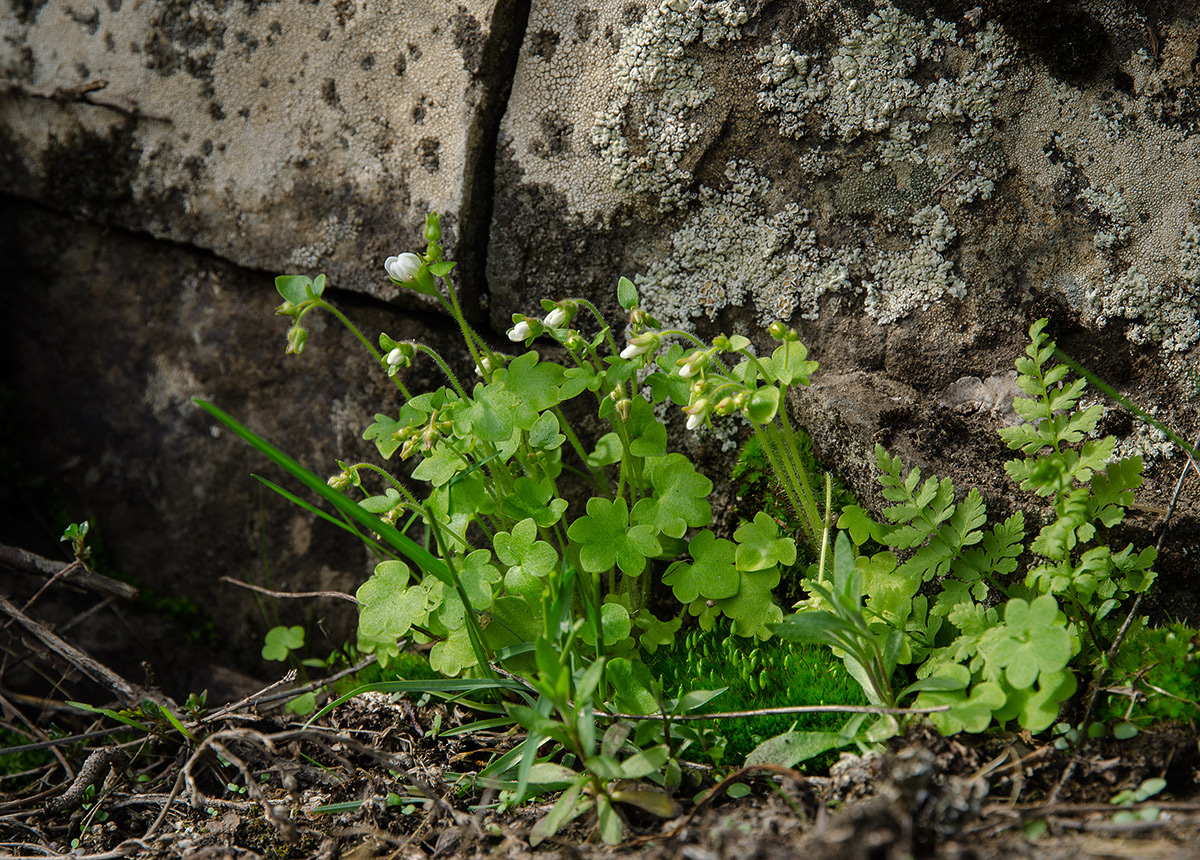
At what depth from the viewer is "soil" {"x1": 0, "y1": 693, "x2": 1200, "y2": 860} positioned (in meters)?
1.41

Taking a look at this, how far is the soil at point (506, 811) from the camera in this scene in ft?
4.63

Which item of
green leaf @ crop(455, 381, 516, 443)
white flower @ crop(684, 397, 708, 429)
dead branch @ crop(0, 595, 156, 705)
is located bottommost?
dead branch @ crop(0, 595, 156, 705)

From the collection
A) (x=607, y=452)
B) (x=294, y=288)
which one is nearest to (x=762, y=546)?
(x=607, y=452)

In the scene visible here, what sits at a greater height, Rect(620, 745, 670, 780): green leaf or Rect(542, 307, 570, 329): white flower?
Rect(542, 307, 570, 329): white flower

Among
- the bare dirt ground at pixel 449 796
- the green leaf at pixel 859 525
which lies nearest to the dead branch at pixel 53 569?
the bare dirt ground at pixel 449 796

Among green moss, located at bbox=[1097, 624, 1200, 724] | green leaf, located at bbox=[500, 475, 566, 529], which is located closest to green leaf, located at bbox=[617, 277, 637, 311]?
green leaf, located at bbox=[500, 475, 566, 529]

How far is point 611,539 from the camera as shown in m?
2.13

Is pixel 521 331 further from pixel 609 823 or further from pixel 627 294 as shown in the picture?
pixel 609 823

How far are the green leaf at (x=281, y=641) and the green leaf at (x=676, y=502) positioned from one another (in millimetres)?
1365

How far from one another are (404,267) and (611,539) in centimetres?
86

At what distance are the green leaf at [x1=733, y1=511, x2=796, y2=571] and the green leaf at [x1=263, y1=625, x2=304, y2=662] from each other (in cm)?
155

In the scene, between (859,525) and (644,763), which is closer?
(644,763)

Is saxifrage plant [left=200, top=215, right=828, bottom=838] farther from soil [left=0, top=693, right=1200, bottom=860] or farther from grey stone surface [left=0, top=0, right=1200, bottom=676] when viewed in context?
grey stone surface [left=0, top=0, right=1200, bottom=676]

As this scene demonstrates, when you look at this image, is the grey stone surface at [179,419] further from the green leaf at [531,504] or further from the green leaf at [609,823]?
the green leaf at [609,823]
